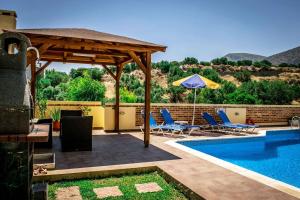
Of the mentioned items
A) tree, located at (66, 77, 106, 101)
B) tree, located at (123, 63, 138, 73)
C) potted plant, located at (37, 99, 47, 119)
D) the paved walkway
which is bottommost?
the paved walkway

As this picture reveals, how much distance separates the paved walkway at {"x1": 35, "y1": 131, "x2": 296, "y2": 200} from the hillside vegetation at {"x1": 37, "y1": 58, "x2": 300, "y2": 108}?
20.0 feet

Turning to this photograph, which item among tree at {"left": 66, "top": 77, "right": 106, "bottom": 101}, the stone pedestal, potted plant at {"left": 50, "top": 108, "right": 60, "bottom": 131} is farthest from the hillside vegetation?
the stone pedestal

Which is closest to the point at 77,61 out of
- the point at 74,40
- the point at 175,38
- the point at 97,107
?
the point at 97,107

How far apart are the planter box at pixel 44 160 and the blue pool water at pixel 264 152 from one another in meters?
4.84

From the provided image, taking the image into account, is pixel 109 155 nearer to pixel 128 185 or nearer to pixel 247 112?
pixel 128 185

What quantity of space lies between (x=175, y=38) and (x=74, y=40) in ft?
127

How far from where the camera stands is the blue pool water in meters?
7.29

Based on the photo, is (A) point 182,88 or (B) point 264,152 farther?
(A) point 182,88

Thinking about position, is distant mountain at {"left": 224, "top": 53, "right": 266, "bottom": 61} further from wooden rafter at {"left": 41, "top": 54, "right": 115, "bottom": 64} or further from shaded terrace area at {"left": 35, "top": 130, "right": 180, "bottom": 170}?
shaded terrace area at {"left": 35, "top": 130, "right": 180, "bottom": 170}

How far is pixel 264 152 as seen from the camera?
9977mm

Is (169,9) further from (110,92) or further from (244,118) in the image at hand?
(110,92)

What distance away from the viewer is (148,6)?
18.7 m

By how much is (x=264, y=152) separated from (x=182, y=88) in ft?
89.0

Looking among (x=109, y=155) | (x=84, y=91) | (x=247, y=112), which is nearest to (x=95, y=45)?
(x=109, y=155)
